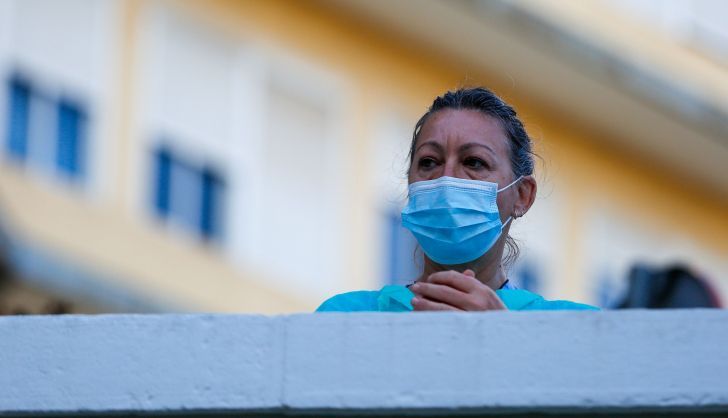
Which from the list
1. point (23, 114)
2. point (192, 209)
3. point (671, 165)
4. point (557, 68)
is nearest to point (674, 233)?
point (671, 165)

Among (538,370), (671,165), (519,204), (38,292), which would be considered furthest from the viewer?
(671,165)

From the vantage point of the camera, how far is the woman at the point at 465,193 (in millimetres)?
5742

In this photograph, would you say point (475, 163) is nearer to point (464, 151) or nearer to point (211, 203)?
point (464, 151)

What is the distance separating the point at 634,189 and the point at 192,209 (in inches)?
242

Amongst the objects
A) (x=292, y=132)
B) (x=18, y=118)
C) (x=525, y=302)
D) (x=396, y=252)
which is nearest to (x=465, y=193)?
(x=525, y=302)

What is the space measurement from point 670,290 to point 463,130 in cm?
315

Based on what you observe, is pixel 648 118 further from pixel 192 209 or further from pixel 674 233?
pixel 192 209

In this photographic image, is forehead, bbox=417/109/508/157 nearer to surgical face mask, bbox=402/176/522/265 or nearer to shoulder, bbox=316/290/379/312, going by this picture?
surgical face mask, bbox=402/176/522/265

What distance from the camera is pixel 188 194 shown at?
1808 centimetres

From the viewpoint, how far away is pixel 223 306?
17.7m

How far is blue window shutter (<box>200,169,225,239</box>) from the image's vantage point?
711 inches

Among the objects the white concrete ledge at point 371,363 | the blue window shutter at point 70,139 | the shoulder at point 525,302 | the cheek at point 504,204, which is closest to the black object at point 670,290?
the cheek at point 504,204

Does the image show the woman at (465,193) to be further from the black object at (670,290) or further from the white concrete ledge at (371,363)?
the black object at (670,290)

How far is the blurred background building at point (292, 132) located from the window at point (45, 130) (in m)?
0.02
